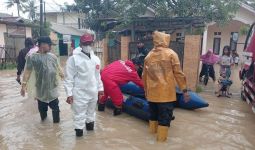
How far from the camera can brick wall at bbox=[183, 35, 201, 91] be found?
8.15 m

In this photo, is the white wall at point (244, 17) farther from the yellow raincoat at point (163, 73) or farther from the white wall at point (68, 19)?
the white wall at point (68, 19)

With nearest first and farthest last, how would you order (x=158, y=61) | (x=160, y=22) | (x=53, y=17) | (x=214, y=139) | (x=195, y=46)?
(x=158, y=61), (x=214, y=139), (x=195, y=46), (x=160, y=22), (x=53, y=17)

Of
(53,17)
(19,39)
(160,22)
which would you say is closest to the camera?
(160,22)

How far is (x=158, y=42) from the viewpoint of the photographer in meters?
4.48

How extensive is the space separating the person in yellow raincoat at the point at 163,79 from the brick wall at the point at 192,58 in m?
3.84

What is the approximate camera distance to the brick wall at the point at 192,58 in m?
8.15

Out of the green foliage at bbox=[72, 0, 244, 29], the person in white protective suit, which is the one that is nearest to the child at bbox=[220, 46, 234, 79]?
the green foliage at bbox=[72, 0, 244, 29]

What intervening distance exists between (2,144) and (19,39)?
17699 mm

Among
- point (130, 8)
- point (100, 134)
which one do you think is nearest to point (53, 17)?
point (130, 8)

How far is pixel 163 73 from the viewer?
4.39 metres

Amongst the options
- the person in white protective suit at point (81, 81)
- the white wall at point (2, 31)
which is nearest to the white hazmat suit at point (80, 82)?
the person in white protective suit at point (81, 81)

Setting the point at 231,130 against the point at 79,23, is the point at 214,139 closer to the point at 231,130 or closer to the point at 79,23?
the point at 231,130

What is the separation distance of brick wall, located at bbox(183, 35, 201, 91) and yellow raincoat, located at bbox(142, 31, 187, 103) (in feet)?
12.8

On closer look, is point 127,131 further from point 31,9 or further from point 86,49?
point 31,9
